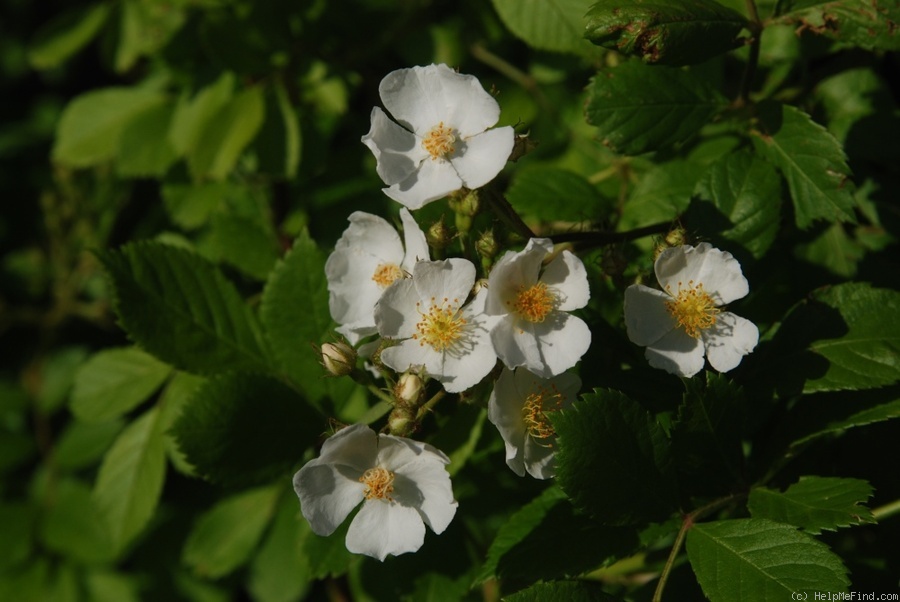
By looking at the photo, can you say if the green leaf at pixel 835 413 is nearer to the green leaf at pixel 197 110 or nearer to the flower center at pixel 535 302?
the flower center at pixel 535 302

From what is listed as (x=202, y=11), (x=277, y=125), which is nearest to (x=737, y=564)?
(x=277, y=125)

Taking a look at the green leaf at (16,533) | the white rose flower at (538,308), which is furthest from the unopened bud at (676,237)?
the green leaf at (16,533)

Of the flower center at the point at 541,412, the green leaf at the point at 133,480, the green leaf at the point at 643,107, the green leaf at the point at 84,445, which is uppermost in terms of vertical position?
the green leaf at the point at 643,107

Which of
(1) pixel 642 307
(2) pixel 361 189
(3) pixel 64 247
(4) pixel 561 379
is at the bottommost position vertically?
(3) pixel 64 247

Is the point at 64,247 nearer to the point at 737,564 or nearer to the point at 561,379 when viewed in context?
the point at 561,379

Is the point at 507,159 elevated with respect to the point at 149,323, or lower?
elevated

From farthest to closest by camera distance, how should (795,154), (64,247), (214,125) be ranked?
(64,247), (214,125), (795,154)
